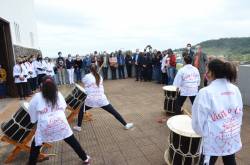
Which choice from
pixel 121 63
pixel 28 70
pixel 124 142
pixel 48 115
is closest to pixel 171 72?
pixel 121 63

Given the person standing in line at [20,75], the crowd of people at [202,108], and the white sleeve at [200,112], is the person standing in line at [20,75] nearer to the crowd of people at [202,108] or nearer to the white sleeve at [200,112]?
the crowd of people at [202,108]

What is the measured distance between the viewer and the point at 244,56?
25.9 feet

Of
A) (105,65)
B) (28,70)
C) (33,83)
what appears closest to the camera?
(28,70)

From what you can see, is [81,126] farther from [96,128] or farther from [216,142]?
[216,142]

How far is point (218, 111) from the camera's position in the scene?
2.62m

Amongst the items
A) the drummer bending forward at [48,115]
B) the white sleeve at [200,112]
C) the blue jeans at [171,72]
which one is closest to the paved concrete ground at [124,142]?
the drummer bending forward at [48,115]

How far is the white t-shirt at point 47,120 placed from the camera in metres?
3.91

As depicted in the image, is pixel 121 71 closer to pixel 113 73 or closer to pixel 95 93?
pixel 113 73

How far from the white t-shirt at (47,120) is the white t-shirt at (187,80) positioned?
2.84 meters

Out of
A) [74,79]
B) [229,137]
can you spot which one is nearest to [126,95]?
[74,79]

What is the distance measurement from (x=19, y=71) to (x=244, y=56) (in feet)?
28.8

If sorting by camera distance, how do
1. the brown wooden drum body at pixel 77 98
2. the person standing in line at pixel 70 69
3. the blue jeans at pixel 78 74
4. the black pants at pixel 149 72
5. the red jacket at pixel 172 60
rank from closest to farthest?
the brown wooden drum body at pixel 77 98, the red jacket at pixel 172 60, the black pants at pixel 149 72, the person standing in line at pixel 70 69, the blue jeans at pixel 78 74

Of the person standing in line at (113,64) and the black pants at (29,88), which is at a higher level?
the person standing in line at (113,64)

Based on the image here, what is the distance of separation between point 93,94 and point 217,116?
12.1 feet
